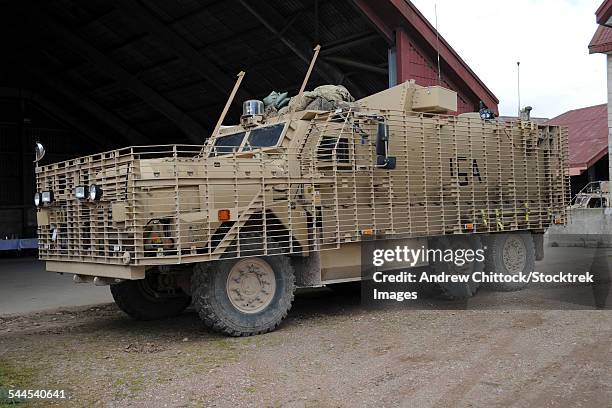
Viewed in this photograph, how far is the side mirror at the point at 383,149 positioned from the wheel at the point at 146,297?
304 centimetres

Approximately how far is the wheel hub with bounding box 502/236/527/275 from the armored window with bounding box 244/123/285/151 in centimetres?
420

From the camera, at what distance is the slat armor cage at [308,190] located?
251 inches

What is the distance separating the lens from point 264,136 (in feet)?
27.6

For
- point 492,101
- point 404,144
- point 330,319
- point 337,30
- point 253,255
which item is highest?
point 337,30

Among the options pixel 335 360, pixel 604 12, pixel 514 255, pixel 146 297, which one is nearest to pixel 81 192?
pixel 146 297

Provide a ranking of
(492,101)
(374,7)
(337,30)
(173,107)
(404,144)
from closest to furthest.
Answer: (404,144) → (374,7) → (337,30) → (492,101) → (173,107)

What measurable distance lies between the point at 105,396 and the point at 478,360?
3.13 meters

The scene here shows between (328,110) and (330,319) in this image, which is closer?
(330,319)

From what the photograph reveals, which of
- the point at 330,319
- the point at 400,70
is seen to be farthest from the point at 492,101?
the point at 330,319

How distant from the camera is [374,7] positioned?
1370cm

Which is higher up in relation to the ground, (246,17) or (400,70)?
(246,17)

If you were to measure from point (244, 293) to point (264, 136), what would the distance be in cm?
242

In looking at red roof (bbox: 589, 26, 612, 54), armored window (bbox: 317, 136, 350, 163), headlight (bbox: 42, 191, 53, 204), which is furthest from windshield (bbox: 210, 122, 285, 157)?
red roof (bbox: 589, 26, 612, 54)

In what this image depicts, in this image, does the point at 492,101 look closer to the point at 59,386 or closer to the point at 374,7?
the point at 374,7
